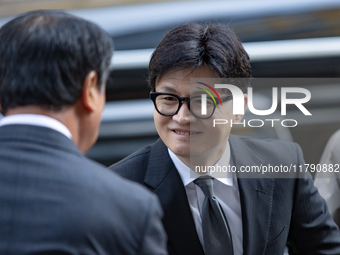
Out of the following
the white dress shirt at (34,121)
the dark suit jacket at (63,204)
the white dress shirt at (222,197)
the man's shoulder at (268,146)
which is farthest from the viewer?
the man's shoulder at (268,146)

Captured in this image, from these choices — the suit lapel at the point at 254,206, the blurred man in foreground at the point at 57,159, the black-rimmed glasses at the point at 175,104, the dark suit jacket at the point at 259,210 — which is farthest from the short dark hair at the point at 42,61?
the suit lapel at the point at 254,206

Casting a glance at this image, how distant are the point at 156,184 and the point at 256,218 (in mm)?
493

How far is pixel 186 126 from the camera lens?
5.52ft

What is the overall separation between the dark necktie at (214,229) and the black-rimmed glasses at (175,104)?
1.22 ft

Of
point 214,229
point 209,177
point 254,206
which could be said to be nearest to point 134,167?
point 209,177

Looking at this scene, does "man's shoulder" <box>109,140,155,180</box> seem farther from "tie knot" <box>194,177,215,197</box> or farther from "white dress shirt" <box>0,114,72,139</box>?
"white dress shirt" <box>0,114,72,139</box>

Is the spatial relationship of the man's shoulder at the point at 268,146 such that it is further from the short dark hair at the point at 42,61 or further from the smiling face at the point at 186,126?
the short dark hair at the point at 42,61

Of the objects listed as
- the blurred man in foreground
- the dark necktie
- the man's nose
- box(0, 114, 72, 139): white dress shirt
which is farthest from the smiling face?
box(0, 114, 72, 139): white dress shirt

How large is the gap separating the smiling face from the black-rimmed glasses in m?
0.02

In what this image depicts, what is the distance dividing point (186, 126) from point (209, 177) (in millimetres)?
276

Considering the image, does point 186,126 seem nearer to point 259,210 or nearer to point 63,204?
point 259,210

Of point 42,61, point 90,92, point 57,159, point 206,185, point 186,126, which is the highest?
point 42,61

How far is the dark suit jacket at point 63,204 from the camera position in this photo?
33.0 inches

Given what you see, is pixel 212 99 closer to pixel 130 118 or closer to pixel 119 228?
pixel 119 228
